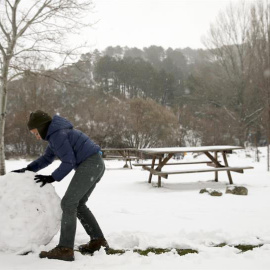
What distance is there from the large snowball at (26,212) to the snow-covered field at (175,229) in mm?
139

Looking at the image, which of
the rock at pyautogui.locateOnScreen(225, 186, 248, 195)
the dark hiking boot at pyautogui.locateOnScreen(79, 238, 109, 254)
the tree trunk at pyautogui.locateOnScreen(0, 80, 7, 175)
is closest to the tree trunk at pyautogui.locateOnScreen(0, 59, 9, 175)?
the tree trunk at pyautogui.locateOnScreen(0, 80, 7, 175)

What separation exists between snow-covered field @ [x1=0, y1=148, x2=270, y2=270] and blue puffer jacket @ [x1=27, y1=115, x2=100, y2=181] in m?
0.91

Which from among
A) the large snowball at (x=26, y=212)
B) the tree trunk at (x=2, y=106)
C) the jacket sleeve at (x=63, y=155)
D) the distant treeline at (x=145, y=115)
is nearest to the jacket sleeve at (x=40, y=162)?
the large snowball at (x=26, y=212)

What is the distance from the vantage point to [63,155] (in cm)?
296

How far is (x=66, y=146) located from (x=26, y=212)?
2.68 ft

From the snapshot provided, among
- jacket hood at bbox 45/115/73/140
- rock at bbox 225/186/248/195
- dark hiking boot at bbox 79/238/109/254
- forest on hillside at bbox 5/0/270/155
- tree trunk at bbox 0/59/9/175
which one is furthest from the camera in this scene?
forest on hillside at bbox 5/0/270/155

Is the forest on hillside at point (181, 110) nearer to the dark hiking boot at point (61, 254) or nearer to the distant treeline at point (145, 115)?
the distant treeline at point (145, 115)

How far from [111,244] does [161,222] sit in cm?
117

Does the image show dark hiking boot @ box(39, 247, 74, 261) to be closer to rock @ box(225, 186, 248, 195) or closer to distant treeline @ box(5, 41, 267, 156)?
rock @ box(225, 186, 248, 195)

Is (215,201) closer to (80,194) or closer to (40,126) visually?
(80,194)

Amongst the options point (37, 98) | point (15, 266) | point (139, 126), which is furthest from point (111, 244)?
point (37, 98)

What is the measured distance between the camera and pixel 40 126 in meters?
3.08

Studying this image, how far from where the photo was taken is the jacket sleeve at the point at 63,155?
294cm

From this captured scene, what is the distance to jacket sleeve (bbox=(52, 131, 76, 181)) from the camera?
2.94 metres
